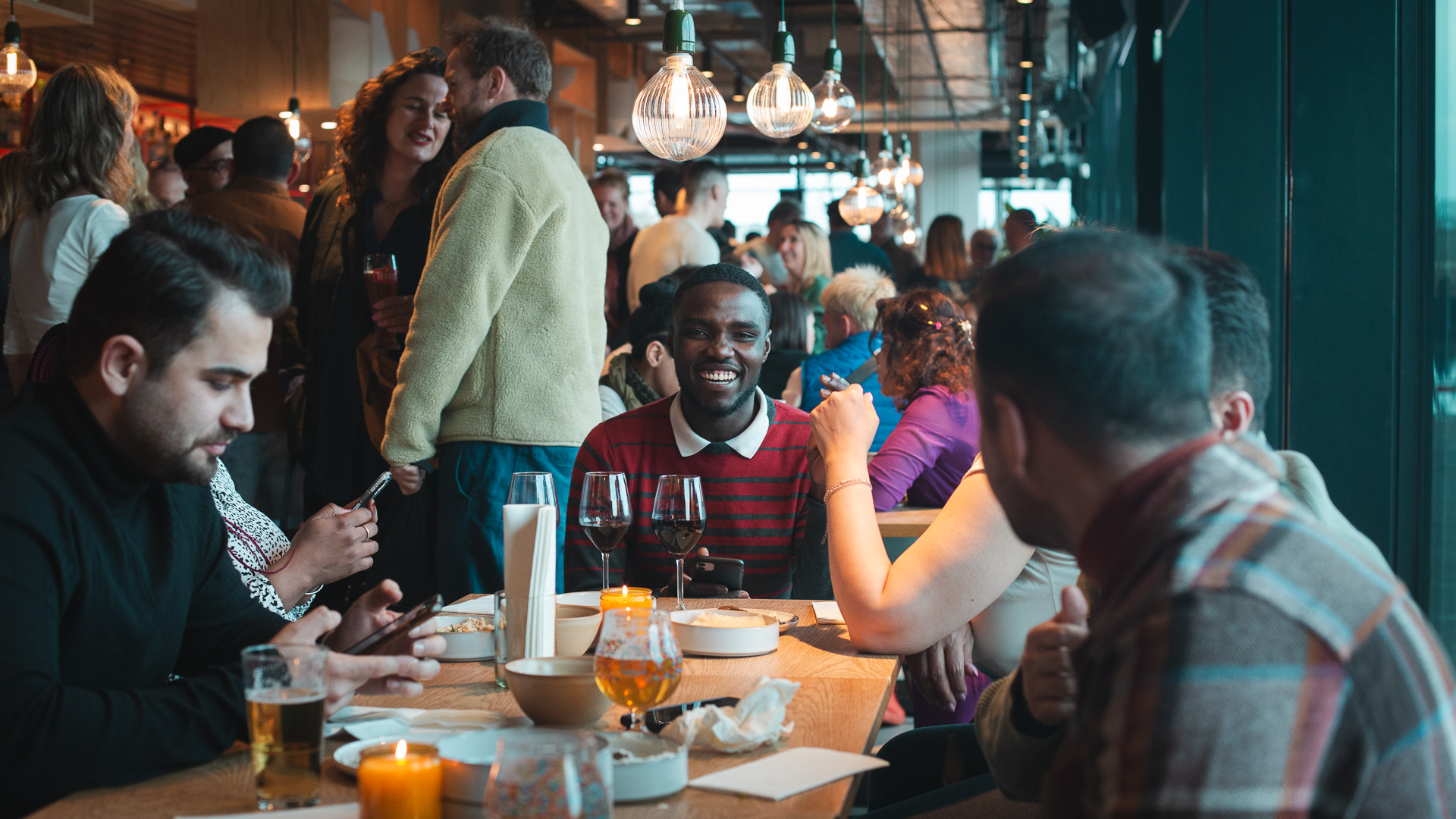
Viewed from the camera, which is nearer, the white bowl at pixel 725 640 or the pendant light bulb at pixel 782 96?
the white bowl at pixel 725 640

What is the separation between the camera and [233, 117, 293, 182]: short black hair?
384 centimetres

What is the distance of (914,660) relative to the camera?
6.49 ft

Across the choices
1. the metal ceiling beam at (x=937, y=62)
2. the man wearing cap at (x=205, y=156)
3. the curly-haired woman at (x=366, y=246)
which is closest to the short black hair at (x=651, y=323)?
the curly-haired woman at (x=366, y=246)

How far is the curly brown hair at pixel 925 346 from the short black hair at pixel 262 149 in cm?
200

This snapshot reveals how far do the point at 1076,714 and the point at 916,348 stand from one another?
102 inches

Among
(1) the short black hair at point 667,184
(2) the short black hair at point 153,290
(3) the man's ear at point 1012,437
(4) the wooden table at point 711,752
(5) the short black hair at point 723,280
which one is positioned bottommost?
(4) the wooden table at point 711,752

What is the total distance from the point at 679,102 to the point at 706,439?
81cm

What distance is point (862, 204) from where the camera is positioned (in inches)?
296

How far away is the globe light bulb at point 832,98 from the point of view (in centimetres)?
518

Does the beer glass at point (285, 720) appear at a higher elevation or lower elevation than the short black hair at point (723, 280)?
lower

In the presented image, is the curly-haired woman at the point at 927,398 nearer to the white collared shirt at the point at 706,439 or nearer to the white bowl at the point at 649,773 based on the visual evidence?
the white collared shirt at the point at 706,439

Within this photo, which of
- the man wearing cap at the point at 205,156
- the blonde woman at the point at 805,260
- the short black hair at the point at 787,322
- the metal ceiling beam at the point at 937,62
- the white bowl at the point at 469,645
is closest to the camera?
the white bowl at the point at 469,645

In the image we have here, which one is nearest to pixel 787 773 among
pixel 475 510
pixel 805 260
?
pixel 475 510

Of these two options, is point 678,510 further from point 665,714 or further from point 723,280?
point 723,280
